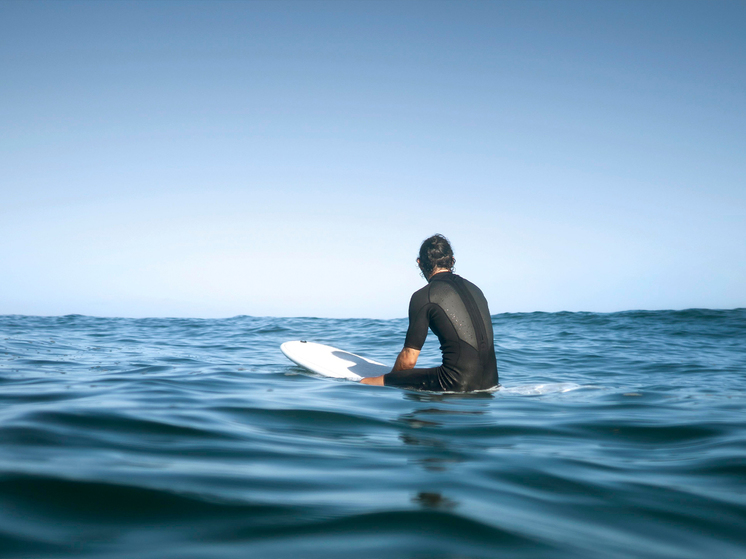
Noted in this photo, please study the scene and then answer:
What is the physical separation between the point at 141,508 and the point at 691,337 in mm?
13968

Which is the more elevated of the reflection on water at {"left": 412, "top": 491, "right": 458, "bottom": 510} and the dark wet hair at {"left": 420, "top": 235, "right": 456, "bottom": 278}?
the dark wet hair at {"left": 420, "top": 235, "right": 456, "bottom": 278}

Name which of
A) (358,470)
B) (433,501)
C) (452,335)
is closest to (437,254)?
(452,335)

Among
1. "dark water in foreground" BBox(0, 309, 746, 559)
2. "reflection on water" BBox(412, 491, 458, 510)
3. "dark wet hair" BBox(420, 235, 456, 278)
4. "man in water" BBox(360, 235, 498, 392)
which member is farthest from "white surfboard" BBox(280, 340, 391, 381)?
"reflection on water" BBox(412, 491, 458, 510)

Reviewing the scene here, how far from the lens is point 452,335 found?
4.90 metres

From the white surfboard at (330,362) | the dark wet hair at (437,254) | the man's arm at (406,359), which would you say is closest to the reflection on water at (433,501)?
the man's arm at (406,359)

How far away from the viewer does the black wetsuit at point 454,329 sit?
4863 mm

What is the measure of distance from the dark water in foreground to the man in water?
0.95 feet

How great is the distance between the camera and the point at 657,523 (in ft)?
5.68

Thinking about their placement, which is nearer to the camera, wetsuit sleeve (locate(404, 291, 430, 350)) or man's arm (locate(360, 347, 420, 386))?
wetsuit sleeve (locate(404, 291, 430, 350))

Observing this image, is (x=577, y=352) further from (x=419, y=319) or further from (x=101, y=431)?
(x=101, y=431)

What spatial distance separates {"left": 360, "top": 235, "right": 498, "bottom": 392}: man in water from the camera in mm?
4867

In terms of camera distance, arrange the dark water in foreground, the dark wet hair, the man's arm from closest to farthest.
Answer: the dark water in foreground → the man's arm → the dark wet hair

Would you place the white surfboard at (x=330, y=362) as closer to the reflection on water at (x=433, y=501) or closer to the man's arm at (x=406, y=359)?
the man's arm at (x=406, y=359)

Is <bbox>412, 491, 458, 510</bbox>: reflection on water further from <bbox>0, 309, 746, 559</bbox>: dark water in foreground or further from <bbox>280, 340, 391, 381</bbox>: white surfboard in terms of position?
<bbox>280, 340, 391, 381</bbox>: white surfboard
